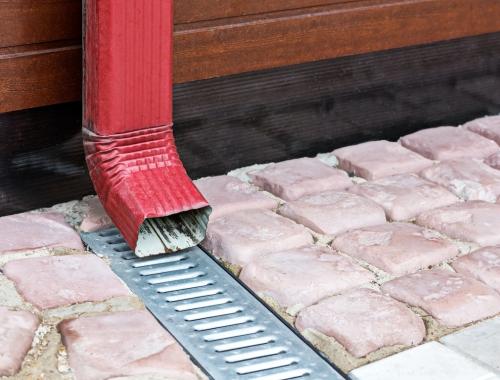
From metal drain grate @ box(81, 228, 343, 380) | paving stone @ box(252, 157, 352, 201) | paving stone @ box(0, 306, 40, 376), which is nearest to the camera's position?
paving stone @ box(0, 306, 40, 376)

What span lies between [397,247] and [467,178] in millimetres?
646

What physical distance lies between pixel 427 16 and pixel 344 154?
657mm

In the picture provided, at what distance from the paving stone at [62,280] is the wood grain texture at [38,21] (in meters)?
0.66

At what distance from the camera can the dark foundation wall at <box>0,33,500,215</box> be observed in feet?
8.28

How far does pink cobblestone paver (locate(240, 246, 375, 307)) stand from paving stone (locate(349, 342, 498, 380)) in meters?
0.31

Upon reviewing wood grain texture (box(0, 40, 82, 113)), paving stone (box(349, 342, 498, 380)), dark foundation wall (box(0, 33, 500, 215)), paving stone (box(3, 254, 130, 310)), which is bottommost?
paving stone (box(349, 342, 498, 380))

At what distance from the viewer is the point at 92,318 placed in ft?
6.30

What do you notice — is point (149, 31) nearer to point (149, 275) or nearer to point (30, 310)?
point (149, 275)

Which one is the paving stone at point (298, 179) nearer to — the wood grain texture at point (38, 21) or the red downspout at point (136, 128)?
the red downspout at point (136, 128)

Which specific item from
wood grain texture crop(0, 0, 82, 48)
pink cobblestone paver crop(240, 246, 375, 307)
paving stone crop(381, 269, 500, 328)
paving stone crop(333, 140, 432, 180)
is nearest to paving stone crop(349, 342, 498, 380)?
paving stone crop(381, 269, 500, 328)

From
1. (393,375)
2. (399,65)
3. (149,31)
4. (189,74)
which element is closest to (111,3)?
(149,31)

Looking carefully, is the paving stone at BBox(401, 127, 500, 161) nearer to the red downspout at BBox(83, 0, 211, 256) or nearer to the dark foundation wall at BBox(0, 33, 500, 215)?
the dark foundation wall at BBox(0, 33, 500, 215)

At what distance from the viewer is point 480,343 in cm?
191

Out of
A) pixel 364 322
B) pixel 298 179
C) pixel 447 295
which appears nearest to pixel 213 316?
pixel 364 322
